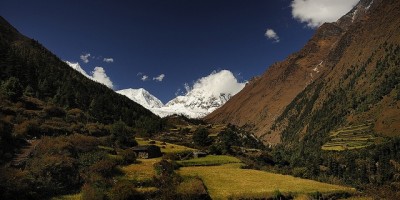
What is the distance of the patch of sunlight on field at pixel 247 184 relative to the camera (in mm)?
49469

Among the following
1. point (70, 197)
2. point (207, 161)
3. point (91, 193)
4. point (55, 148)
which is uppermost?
point (55, 148)

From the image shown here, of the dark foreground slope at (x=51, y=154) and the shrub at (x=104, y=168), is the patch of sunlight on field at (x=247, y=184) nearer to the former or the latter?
the shrub at (x=104, y=168)

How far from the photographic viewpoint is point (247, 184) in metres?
54.1

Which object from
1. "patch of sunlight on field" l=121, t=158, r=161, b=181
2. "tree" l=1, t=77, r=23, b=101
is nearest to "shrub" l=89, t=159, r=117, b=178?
"patch of sunlight on field" l=121, t=158, r=161, b=181

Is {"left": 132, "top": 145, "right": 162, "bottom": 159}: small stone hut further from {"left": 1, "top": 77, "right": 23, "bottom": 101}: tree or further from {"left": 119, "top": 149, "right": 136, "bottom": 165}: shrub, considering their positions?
{"left": 1, "top": 77, "right": 23, "bottom": 101}: tree

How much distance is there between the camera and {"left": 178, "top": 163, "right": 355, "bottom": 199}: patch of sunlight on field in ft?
162

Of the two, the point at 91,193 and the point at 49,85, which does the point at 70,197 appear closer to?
the point at 91,193

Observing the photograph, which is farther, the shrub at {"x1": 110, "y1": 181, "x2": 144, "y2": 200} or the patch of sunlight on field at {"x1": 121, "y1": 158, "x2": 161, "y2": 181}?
the patch of sunlight on field at {"x1": 121, "y1": 158, "x2": 161, "y2": 181}

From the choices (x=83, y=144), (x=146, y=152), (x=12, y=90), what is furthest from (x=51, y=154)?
(x=12, y=90)

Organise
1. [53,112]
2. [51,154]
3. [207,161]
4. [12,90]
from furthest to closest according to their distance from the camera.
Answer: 1. [12,90]
2. [53,112]
3. [207,161]
4. [51,154]

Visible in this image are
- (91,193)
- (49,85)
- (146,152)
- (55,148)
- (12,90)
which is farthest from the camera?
(49,85)

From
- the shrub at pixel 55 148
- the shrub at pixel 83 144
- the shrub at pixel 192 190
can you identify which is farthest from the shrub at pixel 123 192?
the shrub at pixel 83 144

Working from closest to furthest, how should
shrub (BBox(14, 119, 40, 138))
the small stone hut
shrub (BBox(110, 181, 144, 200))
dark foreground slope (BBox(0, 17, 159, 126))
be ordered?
shrub (BBox(110, 181, 144, 200)) < shrub (BBox(14, 119, 40, 138)) < the small stone hut < dark foreground slope (BBox(0, 17, 159, 126))

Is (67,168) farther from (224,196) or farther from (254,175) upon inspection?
(254,175)
